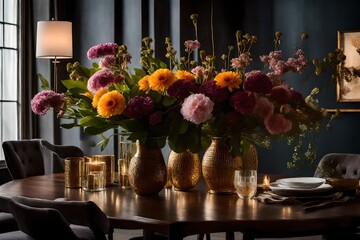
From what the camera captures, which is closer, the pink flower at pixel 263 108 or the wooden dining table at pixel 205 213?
the wooden dining table at pixel 205 213

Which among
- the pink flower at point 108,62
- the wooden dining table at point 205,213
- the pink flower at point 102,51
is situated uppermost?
the pink flower at point 102,51

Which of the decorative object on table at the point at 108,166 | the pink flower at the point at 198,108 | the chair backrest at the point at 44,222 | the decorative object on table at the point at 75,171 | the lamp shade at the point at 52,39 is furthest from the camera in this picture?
the lamp shade at the point at 52,39

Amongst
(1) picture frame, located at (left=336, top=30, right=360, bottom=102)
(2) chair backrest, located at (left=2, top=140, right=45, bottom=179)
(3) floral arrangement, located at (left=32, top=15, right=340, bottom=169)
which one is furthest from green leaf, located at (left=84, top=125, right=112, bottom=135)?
(1) picture frame, located at (left=336, top=30, right=360, bottom=102)

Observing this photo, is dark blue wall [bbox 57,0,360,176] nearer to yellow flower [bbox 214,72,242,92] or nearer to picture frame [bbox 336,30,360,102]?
picture frame [bbox 336,30,360,102]

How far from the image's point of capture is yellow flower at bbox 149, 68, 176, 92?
279 cm

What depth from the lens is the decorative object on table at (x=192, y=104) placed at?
2.75 meters

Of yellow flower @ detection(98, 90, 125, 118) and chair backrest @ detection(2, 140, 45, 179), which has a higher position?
yellow flower @ detection(98, 90, 125, 118)

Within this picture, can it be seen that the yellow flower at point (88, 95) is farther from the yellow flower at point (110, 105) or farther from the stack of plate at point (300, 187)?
the stack of plate at point (300, 187)

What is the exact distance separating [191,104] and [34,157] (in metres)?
2.24

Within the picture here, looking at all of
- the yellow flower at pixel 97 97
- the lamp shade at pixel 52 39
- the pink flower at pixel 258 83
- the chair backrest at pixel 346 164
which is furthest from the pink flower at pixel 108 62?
the lamp shade at pixel 52 39

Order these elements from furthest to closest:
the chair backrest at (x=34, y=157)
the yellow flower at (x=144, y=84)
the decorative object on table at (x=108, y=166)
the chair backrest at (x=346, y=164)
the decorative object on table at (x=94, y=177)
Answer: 1. the chair backrest at (x=34, y=157)
2. the chair backrest at (x=346, y=164)
3. the decorative object on table at (x=108, y=166)
4. the decorative object on table at (x=94, y=177)
5. the yellow flower at (x=144, y=84)

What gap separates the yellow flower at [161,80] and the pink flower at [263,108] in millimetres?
358

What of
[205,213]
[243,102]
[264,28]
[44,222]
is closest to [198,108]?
[243,102]

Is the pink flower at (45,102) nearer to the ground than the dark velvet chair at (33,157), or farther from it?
farther from it
